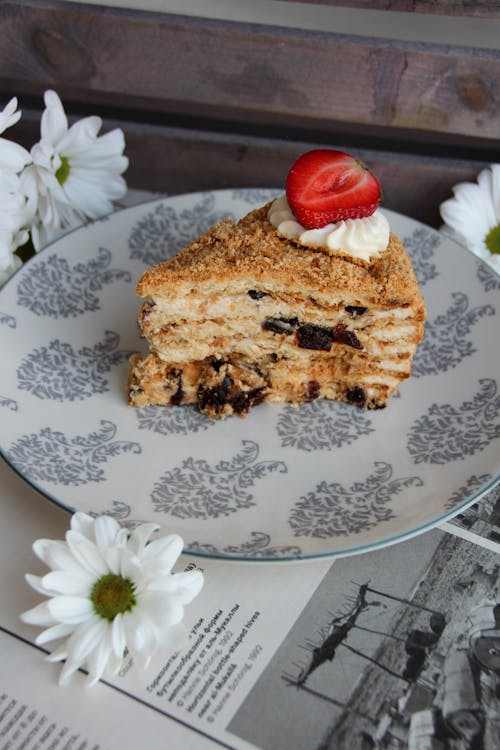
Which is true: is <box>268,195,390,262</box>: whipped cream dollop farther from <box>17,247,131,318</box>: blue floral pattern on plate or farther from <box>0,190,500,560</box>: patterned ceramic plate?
<box>17,247,131,318</box>: blue floral pattern on plate

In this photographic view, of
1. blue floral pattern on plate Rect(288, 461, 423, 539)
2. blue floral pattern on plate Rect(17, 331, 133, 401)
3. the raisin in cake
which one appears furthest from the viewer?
blue floral pattern on plate Rect(17, 331, 133, 401)

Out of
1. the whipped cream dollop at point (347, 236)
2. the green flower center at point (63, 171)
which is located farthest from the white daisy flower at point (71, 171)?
the whipped cream dollop at point (347, 236)

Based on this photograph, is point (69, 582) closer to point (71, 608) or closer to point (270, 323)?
point (71, 608)

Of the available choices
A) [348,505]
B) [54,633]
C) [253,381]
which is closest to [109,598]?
[54,633]

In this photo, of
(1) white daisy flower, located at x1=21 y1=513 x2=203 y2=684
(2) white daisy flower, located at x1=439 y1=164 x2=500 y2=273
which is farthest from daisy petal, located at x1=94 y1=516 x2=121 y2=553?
(2) white daisy flower, located at x1=439 y1=164 x2=500 y2=273

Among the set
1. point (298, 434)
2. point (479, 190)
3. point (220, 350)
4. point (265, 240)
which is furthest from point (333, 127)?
point (298, 434)

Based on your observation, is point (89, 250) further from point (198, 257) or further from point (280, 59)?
point (280, 59)

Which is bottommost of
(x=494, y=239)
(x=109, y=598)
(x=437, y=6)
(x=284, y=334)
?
(x=109, y=598)
